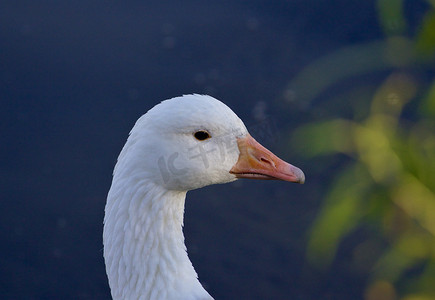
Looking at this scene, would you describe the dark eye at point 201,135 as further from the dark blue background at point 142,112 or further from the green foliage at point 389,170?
the dark blue background at point 142,112

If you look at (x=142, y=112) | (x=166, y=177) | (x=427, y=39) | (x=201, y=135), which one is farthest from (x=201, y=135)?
(x=142, y=112)

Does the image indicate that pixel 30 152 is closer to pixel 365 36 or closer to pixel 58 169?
pixel 58 169

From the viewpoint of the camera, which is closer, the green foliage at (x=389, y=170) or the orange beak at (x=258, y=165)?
the green foliage at (x=389, y=170)

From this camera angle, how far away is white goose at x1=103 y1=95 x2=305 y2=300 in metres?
2.84

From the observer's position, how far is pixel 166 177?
289 centimetres

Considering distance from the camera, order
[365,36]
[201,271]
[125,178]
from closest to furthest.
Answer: [125,178] < [201,271] < [365,36]

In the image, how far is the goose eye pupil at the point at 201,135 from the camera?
288cm

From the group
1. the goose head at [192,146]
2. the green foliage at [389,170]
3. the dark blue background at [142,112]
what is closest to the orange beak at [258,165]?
the goose head at [192,146]

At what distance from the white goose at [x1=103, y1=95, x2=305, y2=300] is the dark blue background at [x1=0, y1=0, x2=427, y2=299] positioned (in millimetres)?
1846

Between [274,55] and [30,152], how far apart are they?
6.51 ft

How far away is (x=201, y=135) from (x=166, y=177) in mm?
208

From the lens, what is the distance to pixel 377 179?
237 centimetres

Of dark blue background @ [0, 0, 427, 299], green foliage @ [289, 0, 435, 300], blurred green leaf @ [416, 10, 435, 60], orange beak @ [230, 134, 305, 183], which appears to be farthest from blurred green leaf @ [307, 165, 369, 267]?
dark blue background @ [0, 0, 427, 299]

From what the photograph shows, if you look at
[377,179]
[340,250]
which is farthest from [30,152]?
[377,179]
